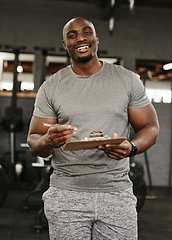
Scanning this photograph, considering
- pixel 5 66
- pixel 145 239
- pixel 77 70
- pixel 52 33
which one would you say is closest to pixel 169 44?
pixel 52 33

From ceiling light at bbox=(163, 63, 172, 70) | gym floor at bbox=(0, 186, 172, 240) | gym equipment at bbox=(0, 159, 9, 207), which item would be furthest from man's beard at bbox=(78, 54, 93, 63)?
ceiling light at bbox=(163, 63, 172, 70)

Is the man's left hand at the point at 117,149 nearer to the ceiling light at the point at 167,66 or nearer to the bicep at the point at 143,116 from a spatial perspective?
the bicep at the point at 143,116

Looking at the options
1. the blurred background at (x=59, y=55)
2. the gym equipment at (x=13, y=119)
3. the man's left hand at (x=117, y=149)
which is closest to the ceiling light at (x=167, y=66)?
the blurred background at (x=59, y=55)

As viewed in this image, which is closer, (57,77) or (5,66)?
(57,77)

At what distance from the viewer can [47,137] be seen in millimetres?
1406

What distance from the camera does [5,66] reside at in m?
6.50

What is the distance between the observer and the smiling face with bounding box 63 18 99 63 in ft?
5.22

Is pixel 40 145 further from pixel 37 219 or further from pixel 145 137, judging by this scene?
pixel 37 219

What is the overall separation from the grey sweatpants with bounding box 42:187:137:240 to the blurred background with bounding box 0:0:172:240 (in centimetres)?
444

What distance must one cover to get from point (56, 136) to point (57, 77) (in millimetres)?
423

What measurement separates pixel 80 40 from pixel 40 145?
494 mm

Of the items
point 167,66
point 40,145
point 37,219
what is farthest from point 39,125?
point 167,66

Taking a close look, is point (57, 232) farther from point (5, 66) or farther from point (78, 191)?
point (5, 66)

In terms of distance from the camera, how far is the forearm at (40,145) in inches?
58.1
